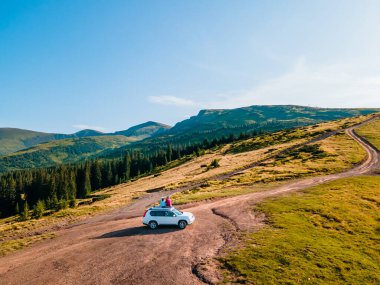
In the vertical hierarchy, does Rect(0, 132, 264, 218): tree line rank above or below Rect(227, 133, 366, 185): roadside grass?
below

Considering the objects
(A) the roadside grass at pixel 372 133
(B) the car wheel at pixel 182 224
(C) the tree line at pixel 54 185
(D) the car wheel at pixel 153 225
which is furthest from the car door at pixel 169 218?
(C) the tree line at pixel 54 185

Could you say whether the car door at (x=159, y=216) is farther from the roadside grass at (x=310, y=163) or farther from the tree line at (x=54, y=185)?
the tree line at (x=54, y=185)

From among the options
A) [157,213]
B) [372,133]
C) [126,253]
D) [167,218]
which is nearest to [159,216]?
[157,213]

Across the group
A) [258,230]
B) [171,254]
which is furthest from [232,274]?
[258,230]

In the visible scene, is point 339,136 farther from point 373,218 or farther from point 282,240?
point 282,240

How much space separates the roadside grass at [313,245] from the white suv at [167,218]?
7.64 metres

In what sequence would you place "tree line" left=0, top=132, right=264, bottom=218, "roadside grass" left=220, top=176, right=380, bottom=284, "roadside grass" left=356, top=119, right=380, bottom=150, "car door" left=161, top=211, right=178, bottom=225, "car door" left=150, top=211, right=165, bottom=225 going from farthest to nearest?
1. "tree line" left=0, top=132, right=264, bottom=218
2. "roadside grass" left=356, top=119, right=380, bottom=150
3. "car door" left=150, top=211, right=165, bottom=225
4. "car door" left=161, top=211, right=178, bottom=225
5. "roadside grass" left=220, top=176, right=380, bottom=284

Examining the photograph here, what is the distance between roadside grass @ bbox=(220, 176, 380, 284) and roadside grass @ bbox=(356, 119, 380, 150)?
57993 millimetres

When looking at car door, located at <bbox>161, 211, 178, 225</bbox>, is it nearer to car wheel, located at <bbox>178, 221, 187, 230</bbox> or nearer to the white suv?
the white suv

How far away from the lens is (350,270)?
20.8m

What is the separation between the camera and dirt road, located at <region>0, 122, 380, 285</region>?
20766 millimetres

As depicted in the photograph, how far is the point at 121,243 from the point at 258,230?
14.0 m

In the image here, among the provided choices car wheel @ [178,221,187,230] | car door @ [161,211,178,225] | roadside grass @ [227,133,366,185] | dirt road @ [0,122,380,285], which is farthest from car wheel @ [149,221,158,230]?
roadside grass @ [227,133,366,185]

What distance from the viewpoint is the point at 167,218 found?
3139 cm
